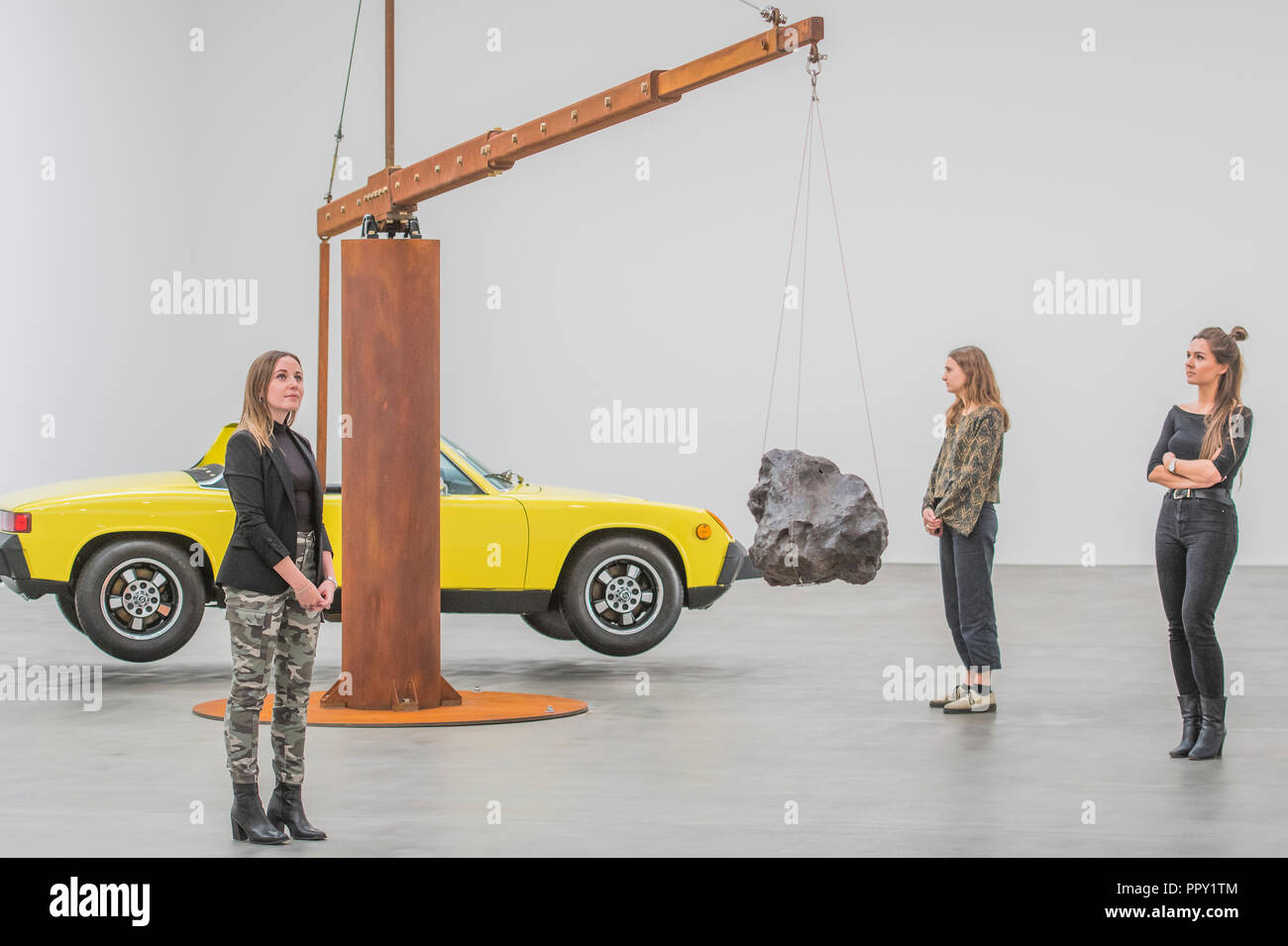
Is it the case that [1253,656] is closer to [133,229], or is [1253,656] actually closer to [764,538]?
[764,538]

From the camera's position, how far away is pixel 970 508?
8156 mm

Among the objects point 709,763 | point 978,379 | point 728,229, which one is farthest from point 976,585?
point 728,229

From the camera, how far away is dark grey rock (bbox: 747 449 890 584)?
374 inches

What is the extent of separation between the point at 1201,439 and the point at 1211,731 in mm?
1245

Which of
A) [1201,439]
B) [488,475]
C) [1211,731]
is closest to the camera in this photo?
[1201,439]

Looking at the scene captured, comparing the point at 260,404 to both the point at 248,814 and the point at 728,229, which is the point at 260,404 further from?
the point at 728,229

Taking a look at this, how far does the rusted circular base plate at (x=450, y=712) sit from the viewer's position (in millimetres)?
7965

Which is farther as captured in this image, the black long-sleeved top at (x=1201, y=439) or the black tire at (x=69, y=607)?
the black tire at (x=69, y=607)

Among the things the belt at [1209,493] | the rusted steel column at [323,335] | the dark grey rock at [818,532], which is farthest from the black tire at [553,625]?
the belt at [1209,493]

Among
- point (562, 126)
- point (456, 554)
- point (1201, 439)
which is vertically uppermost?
point (562, 126)

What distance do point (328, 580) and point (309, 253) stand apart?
1298 centimetres

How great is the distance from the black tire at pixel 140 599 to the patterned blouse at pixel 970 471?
4497 mm

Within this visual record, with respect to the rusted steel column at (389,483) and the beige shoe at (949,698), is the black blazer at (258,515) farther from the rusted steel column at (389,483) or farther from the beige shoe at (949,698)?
the beige shoe at (949,698)
